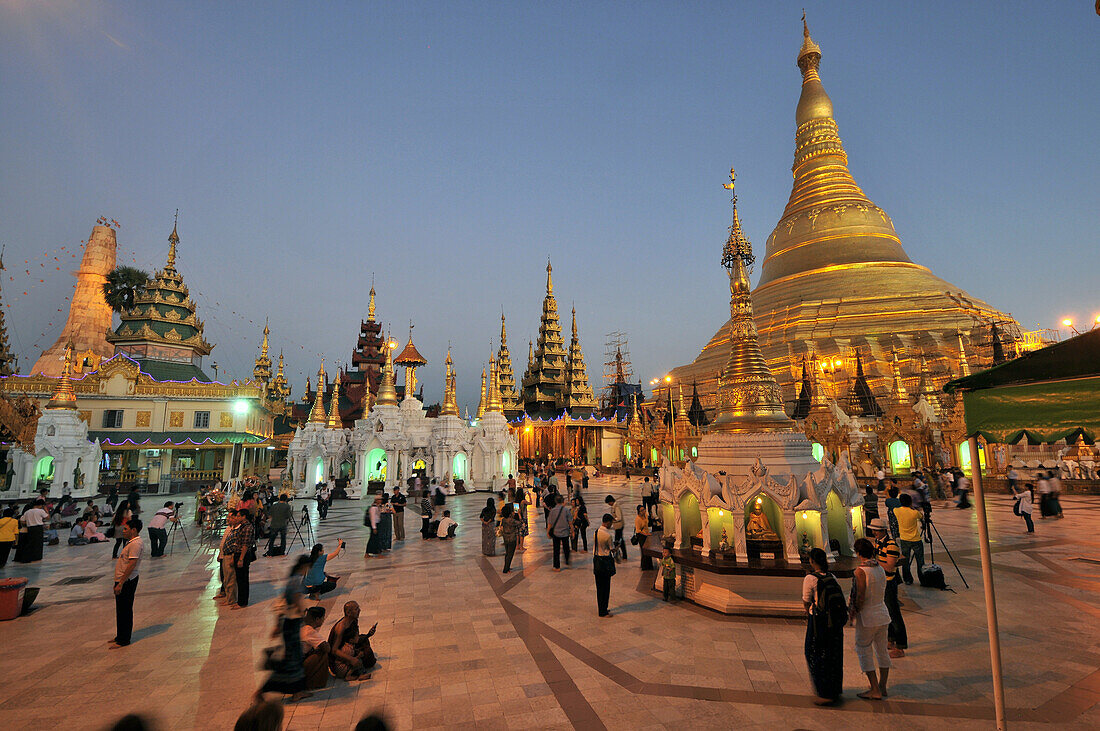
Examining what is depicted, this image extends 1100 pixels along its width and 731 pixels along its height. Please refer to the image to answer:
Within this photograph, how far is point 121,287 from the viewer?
1754 inches

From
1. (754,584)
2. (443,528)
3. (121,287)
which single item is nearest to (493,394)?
(443,528)

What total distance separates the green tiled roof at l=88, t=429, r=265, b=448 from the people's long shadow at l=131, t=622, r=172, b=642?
30.1 metres

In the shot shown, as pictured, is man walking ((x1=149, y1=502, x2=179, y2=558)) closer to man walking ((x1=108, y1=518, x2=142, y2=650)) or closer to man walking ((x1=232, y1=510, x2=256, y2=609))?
man walking ((x1=232, y1=510, x2=256, y2=609))

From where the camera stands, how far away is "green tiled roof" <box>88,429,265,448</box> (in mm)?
31828

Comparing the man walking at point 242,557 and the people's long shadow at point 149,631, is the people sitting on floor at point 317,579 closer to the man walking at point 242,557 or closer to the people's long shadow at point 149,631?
the man walking at point 242,557

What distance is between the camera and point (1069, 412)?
4039mm

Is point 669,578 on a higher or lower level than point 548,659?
higher

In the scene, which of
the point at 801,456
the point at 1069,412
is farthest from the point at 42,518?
the point at 1069,412

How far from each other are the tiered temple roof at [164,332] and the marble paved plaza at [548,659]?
3307cm

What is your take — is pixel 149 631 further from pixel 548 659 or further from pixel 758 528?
pixel 758 528

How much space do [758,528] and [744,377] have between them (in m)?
3.09

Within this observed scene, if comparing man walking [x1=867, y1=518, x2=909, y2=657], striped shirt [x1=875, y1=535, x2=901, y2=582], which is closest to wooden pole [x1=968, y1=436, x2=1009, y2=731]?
striped shirt [x1=875, y1=535, x2=901, y2=582]

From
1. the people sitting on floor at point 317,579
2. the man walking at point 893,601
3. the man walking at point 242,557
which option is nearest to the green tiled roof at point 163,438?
the man walking at point 242,557

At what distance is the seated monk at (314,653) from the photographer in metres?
5.30
